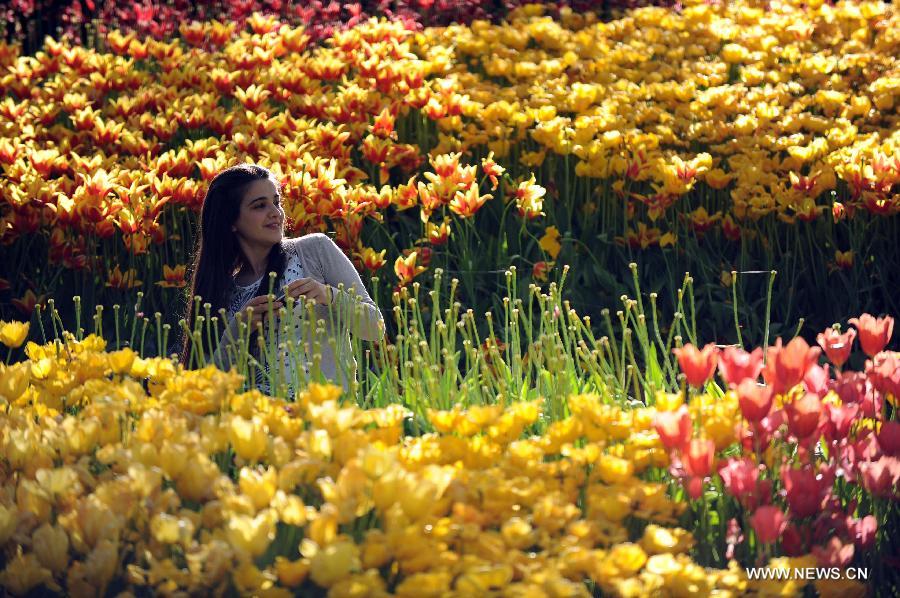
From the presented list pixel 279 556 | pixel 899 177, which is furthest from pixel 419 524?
pixel 899 177

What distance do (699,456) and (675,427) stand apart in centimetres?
6

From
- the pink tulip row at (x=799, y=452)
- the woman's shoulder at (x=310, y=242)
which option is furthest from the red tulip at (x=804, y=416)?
the woman's shoulder at (x=310, y=242)

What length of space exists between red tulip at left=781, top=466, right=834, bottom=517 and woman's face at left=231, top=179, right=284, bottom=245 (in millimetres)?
2129

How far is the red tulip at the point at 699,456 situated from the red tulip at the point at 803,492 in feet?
0.43

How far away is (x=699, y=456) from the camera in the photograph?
2.10m

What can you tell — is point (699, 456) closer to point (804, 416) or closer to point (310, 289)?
point (804, 416)

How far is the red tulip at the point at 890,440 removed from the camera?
2.27m

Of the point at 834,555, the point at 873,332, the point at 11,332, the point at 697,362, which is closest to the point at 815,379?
the point at 697,362

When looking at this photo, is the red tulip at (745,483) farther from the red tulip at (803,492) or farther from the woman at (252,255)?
the woman at (252,255)

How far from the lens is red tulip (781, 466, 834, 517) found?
2.11 meters

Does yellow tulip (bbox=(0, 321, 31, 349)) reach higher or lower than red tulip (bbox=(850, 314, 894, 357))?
lower

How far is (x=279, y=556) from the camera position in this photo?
188 centimetres

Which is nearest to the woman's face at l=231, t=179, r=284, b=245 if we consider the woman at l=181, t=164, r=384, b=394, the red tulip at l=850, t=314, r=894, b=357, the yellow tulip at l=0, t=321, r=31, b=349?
the woman at l=181, t=164, r=384, b=394

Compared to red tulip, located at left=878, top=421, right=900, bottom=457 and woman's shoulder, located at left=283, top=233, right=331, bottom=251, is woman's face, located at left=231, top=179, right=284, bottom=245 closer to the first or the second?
woman's shoulder, located at left=283, top=233, right=331, bottom=251
